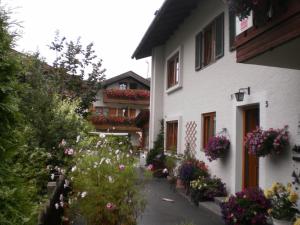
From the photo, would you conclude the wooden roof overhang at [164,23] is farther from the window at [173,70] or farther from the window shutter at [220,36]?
the window shutter at [220,36]

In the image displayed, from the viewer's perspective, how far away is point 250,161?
888 centimetres

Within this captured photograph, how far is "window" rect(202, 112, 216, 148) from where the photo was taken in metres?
11.1

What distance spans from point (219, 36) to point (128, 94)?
32.3 meters

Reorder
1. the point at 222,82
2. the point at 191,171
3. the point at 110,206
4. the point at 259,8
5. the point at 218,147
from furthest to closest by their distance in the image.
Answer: the point at 191,171 → the point at 222,82 → the point at 218,147 → the point at 110,206 → the point at 259,8

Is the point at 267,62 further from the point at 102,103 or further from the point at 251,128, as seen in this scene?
the point at 102,103

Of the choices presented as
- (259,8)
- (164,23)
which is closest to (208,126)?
(164,23)

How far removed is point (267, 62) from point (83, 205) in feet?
11.3

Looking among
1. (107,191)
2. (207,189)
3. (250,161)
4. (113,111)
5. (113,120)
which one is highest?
(113,111)

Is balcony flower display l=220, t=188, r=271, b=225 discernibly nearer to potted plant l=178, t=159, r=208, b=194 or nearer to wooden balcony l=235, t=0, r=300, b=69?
wooden balcony l=235, t=0, r=300, b=69

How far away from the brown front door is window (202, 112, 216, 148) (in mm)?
2041

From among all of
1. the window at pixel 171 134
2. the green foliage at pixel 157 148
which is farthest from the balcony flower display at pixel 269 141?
the green foliage at pixel 157 148

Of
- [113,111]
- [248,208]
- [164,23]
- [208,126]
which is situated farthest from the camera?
[113,111]

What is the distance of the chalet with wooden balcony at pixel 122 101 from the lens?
40.6m

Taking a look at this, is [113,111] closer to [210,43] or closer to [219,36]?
[210,43]
